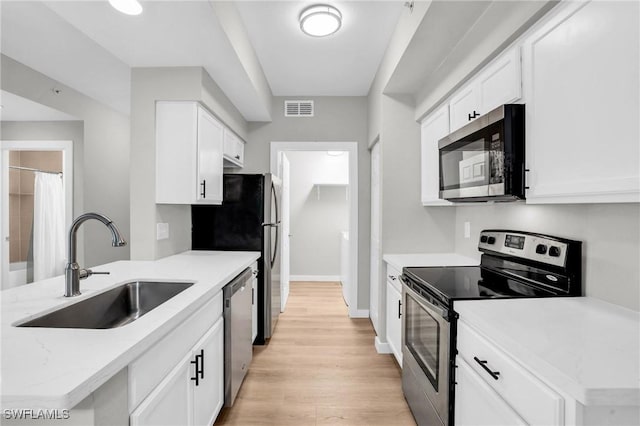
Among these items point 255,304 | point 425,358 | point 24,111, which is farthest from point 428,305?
point 24,111

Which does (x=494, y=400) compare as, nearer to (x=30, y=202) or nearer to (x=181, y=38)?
(x=181, y=38)

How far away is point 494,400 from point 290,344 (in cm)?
223

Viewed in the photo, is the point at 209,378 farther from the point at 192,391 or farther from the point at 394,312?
the point at 394,312

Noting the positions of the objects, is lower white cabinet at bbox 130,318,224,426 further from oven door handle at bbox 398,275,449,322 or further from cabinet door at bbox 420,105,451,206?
cabinet door at bbox 420,105,451,206

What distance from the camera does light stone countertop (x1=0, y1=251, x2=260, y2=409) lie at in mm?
719

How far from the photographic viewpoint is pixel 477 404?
1197 millimetres

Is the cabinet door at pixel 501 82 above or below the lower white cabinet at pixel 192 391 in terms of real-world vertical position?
above

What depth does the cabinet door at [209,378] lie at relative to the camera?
1518 millimetres

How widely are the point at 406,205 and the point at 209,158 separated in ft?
5.57

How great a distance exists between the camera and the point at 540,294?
1443 millimetres

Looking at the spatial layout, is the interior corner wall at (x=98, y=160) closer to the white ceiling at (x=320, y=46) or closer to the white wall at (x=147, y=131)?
the white wall at (x=147, y=131)

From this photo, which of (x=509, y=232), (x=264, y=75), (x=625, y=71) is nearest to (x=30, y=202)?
(x=264, y=75)

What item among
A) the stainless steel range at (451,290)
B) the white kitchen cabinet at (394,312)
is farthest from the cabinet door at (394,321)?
the stainless steel range at (451,290)

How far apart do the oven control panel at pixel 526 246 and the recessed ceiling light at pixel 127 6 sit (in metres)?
2.33
